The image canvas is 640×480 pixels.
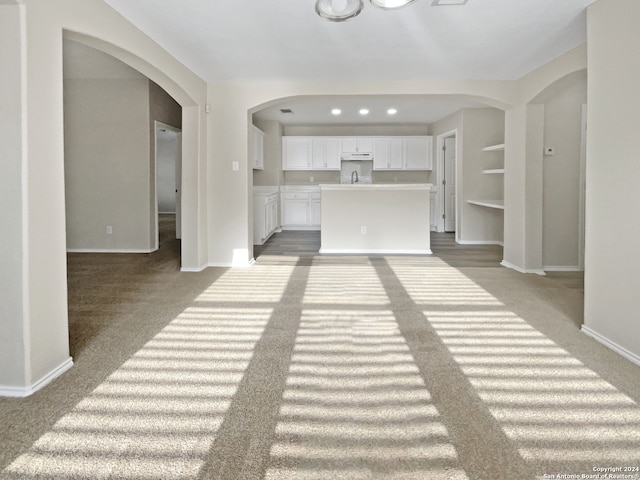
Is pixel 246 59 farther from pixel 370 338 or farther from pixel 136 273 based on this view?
pixel 370 338

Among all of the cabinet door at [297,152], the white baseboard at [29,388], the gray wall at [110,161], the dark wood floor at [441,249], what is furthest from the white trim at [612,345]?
the cabinet door at [297,152]

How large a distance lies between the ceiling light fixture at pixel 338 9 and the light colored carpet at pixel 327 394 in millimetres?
2020

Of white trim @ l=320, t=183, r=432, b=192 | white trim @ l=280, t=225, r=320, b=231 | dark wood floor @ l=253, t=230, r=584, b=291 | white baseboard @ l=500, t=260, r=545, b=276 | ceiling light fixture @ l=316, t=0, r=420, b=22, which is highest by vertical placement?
ceiling light fixture @ l=316, t=0, r=420, b=22

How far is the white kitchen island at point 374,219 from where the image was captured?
7.08 m

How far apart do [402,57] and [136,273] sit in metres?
3.73

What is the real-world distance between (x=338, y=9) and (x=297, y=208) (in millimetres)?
7620

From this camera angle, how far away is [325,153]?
10164 mm

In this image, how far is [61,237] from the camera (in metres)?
2.64

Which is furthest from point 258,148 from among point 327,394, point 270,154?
point 327,394

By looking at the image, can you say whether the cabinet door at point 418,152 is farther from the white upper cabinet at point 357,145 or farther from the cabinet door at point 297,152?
the cabinet door at point 297,152

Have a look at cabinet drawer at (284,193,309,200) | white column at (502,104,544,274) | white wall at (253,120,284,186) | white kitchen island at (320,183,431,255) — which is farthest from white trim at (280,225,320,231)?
white column at (502,104,544,274)

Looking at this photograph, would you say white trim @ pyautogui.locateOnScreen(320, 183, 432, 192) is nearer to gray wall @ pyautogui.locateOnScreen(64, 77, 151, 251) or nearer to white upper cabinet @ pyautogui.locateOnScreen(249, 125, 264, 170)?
white upper cabinet @ pyautogui.locateOnScreen(249, 125, 264, 170)

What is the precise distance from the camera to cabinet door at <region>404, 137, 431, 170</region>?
9.91 meters

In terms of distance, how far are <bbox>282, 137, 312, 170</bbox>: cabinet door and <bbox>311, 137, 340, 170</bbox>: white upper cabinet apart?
11cm
